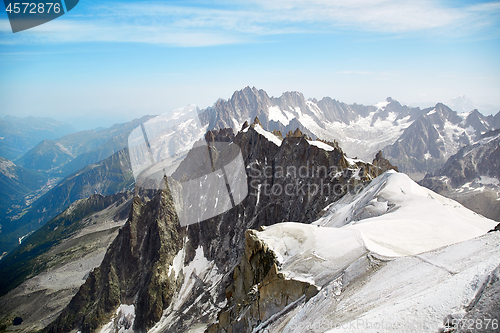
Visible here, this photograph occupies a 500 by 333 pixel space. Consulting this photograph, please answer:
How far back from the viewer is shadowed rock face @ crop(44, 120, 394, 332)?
69.8 meters

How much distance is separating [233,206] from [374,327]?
85201 millimetres

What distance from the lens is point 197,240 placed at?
330 feet

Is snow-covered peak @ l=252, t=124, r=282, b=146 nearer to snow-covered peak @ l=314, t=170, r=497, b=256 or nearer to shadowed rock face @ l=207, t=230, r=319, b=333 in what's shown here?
snow-covered peak @ l=314, t=170, r=497, b=256

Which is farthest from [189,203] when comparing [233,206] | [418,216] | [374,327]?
[374,327]

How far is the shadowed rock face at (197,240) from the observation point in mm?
69750

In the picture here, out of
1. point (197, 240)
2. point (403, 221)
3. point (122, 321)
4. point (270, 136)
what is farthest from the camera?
point (197, 240)

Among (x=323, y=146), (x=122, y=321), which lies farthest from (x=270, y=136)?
(x=122, y=321)

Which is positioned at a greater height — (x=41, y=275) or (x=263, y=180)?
(x=263, y=180)

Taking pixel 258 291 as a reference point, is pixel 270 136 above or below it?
below

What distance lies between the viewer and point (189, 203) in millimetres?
110562

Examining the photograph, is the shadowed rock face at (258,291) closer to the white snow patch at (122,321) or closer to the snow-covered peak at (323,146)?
the snow-covered peak at (323,146)

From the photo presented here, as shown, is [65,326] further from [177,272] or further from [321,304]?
[321,304]

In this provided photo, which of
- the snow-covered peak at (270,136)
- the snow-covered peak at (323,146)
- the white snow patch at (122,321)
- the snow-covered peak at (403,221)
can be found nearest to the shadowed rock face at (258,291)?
the snow-covered peak at (403,221)

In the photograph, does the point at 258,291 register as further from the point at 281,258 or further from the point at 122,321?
the point at 122,321
